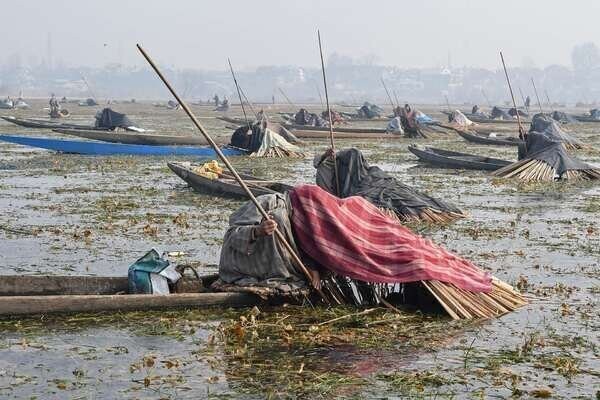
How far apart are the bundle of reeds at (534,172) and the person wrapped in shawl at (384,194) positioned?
599 centimetres

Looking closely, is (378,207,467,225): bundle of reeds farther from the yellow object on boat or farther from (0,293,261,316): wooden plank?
(0,293,261,316): wooden plank

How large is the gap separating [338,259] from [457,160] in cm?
1364

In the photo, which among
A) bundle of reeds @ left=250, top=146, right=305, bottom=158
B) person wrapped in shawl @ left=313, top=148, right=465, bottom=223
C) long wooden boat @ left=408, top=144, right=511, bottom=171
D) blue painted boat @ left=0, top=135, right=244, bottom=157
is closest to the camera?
person wrapped in shawl @ left=313, top=148, right=465, bottom=223

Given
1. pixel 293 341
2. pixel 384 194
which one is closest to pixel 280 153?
pixel 384 194

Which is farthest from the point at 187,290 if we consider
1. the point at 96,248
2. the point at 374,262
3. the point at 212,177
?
the point at 212,177

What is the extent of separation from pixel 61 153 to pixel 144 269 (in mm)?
16360

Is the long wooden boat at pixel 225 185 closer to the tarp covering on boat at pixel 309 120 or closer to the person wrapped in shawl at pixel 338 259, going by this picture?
the person wrapped in shawl at pixel 338 259

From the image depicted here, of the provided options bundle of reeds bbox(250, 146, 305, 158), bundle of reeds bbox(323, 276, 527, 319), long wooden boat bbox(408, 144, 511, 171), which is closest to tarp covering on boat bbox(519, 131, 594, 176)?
long wooden boat bbox(408, 144, 511, 171)

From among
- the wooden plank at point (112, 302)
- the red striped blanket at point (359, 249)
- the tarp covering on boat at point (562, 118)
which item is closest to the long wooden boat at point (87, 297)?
the wooden plank at point (112, 302)

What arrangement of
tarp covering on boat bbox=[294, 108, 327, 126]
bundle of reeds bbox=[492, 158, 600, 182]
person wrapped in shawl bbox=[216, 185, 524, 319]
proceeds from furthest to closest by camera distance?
tarp covering on boat bbox=[294, 108, 327, 126], bundle of reeds bbox=[492, 158, 600, 182], person wrapped in shawl bbox=[216, 185, 524, 319]

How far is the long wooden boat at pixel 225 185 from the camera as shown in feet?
47.0

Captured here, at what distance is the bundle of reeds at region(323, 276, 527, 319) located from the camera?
7664 mm

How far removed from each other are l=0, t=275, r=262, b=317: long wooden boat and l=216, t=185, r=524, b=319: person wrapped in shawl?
30 centimetres

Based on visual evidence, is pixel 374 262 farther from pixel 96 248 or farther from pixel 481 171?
pixel 481 171
